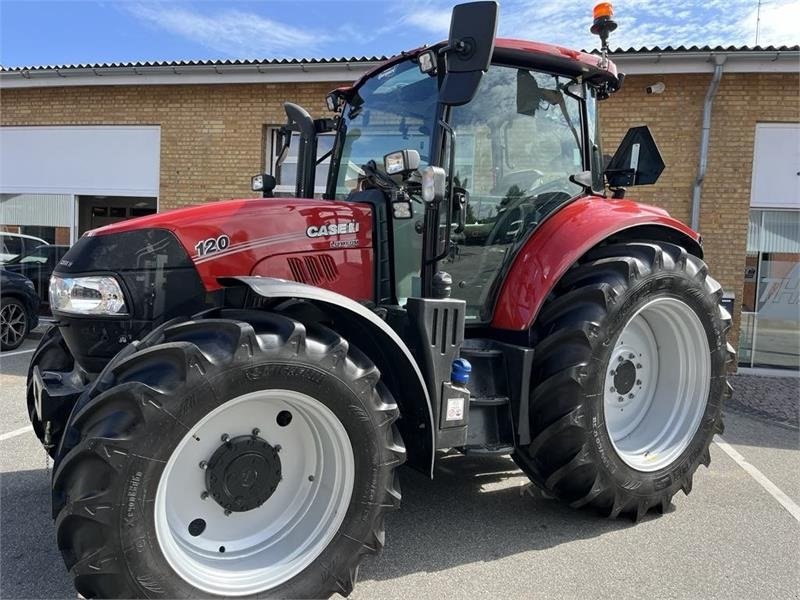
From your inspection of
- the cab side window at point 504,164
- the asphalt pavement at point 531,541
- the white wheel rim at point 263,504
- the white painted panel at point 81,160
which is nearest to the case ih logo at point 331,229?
the cab side window at point 504,164

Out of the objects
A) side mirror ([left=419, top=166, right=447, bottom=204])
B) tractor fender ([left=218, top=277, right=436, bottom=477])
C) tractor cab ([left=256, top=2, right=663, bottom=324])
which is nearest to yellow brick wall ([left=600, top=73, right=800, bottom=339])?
tractor cab ([left=256, top=2, right=663, bottom=324])

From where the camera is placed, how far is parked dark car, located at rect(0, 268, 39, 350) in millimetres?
8234

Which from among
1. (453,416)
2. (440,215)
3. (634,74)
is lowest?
(453,416)

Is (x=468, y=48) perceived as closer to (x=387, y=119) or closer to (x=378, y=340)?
(x=387, y=119)

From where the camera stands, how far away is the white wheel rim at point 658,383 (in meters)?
3.55

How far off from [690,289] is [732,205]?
225 inches

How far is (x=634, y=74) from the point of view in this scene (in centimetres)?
828

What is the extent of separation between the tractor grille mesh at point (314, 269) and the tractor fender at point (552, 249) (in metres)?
0.96

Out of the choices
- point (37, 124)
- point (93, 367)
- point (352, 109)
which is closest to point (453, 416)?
point (93, 367)

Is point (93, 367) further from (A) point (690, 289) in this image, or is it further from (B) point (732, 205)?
(B) point (732, 205)

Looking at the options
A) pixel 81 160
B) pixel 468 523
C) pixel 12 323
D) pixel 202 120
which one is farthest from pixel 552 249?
pixel 81 160

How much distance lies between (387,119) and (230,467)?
203 cm

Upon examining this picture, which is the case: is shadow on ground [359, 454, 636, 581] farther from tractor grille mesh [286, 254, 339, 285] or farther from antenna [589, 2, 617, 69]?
antenna [589, 2, 617, 69]

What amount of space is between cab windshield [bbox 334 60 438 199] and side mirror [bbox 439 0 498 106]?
0.39 meters
